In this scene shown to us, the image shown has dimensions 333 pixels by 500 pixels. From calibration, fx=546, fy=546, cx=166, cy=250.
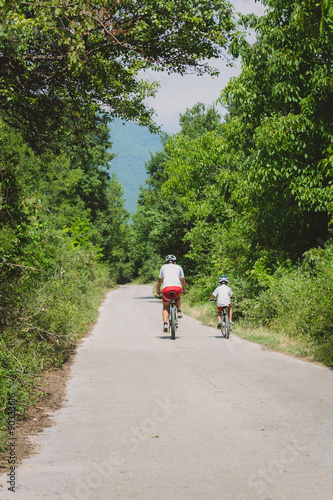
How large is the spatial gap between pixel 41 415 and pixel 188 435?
6.18 ft

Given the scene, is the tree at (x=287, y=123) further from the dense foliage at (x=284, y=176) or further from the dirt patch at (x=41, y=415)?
the dirt patch at (x=41, y=415)

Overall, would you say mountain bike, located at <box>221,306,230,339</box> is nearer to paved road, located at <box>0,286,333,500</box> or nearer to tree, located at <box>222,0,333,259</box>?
tree, located at <box>222,0,333,259</box>

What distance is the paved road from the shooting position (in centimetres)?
407

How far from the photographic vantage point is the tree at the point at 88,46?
8.23 meters

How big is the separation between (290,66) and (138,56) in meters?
6.47

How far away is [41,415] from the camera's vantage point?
A: 6355 millimetres

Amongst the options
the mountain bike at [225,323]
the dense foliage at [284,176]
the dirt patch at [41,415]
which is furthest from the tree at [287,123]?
the dirt patch at [41,415]

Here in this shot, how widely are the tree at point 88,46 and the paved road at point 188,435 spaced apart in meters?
4.91

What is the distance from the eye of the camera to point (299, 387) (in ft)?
26.3

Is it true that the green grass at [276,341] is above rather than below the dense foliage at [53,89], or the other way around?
below

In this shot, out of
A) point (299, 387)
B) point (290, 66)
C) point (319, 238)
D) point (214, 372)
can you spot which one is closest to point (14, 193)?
point (214, 372)

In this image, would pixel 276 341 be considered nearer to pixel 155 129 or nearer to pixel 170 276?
pixel 170 276

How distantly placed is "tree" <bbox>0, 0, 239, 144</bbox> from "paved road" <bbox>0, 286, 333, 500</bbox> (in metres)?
4.91

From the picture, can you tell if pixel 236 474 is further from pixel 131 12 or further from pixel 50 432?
pixel 131 12
